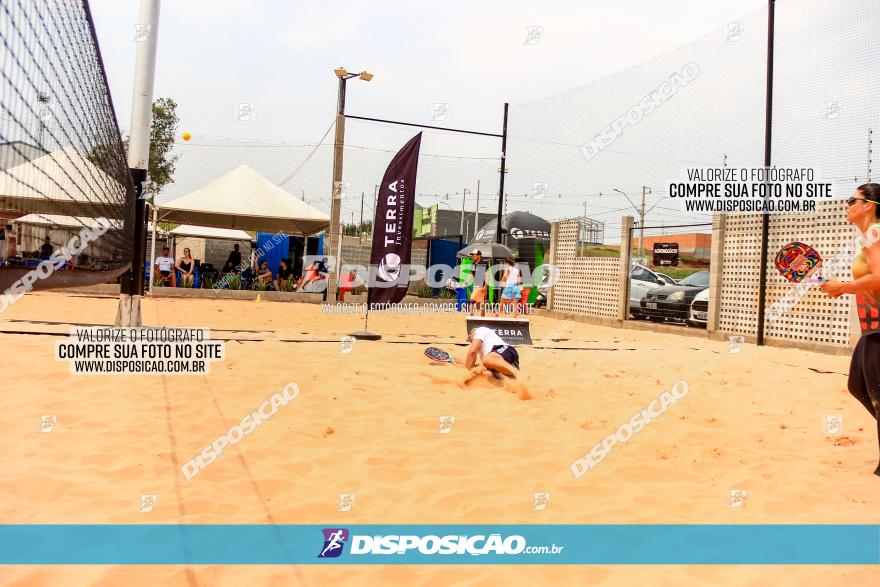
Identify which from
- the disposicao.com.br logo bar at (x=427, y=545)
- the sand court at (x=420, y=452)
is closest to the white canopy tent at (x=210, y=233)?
the sand court at (x=420, y=452)

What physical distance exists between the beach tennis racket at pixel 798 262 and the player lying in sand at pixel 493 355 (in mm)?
6121

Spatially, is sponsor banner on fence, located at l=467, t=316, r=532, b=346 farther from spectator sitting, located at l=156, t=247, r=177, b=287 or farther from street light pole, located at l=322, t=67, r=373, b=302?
spectator sitting, located at l=156, t=247, r=177, b=287

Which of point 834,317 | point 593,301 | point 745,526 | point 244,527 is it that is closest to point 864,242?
point 745,526

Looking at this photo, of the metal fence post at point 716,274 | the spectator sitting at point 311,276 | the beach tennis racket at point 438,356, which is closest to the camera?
the beach tennis racket at point 438,356

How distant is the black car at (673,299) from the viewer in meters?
11.9

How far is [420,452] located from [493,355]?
2220 mm

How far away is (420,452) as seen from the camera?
356 cm

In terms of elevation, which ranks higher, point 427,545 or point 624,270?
point 624,270

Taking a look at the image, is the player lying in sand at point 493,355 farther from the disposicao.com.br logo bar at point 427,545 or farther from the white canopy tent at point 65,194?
the white canopy tent at point 65,194

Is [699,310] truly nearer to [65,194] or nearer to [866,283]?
[866,283]

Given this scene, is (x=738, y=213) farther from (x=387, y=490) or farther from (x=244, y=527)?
(x=244, y=527)

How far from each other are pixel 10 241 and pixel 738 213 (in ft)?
34.5

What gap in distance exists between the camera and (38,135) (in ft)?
8.85

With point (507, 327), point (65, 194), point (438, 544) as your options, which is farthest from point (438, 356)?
point (438, 544)
